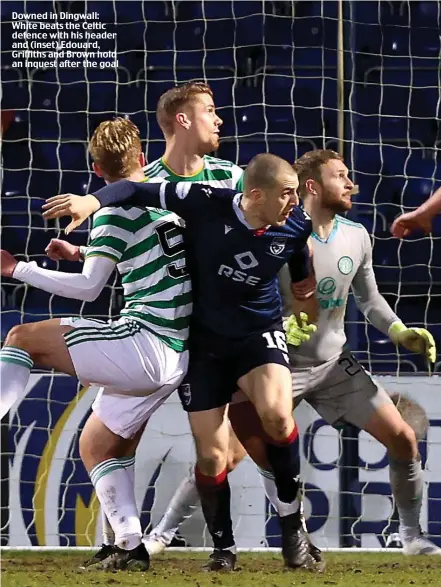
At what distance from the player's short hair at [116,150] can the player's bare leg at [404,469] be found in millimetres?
1271

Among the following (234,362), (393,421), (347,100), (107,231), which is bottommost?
(393,421)

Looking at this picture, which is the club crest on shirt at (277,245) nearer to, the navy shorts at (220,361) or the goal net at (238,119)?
the navy shorts at (220,361)

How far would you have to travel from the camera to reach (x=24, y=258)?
6820 mm

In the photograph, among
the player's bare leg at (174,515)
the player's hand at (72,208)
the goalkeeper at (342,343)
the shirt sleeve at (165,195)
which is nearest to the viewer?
the player's hand at (72,208)

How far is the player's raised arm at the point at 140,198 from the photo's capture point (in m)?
3.85

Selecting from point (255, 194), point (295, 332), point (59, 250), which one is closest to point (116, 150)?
point (59, 250)

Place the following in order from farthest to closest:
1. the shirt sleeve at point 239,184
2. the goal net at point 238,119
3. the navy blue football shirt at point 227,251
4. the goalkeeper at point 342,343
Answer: the goal net at point 238,119 < the goalkeeper at point 342,343 < the shirt sleeve at point 239,184 < the navy blue football shirt at point 227,251

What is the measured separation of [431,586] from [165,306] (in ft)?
3.99

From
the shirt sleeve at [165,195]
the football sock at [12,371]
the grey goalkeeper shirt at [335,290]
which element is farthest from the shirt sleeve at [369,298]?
the football sock at [12,371]

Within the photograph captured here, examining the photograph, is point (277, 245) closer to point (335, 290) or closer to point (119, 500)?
point (335, 290)

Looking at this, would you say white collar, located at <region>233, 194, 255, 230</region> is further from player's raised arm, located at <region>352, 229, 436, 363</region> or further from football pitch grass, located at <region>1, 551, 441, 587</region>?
football pitch grass, located at <region>1, 551, 441, 587</region>

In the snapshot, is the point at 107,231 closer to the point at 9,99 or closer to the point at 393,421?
the point at 393,421

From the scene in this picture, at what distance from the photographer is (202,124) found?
4414 mm

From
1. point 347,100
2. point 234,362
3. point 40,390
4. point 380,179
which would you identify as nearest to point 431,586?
point 234,362
